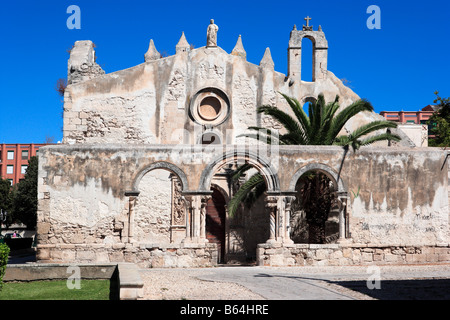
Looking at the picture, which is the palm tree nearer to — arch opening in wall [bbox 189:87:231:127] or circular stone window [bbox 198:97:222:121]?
arch opening in wall [bbox 189:87:231:127]

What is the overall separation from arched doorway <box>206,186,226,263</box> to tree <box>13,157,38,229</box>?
20259mm

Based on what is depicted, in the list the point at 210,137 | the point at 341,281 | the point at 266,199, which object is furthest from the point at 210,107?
the point at 341,281

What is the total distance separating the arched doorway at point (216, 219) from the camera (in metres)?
22.5

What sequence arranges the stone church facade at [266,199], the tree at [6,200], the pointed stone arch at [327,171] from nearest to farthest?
the stone church facade at [266,199]
the pointed stone arch at [327,171]
the tree at [6,200]

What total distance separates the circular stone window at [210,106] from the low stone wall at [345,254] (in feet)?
Answer: 26.8

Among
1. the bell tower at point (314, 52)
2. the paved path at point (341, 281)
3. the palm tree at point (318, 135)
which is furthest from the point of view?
the bell tower at point (314, 52)

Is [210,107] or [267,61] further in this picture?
[267,61]

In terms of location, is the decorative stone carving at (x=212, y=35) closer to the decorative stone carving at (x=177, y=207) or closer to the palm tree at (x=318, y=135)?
the decorative stone carving at (x=177, y=207)

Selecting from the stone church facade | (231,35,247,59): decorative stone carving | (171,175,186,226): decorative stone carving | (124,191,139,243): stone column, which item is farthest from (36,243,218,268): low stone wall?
(231,35,247,59): decorative stone carving

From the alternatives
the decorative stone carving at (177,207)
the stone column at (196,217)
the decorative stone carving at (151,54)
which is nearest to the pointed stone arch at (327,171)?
the stone column at (196,217)

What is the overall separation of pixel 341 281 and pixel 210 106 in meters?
13.0

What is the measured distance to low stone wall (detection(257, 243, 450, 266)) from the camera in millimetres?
16484

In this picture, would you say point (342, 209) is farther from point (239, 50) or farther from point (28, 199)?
point (28, 199)

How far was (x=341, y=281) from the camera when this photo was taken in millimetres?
11984
